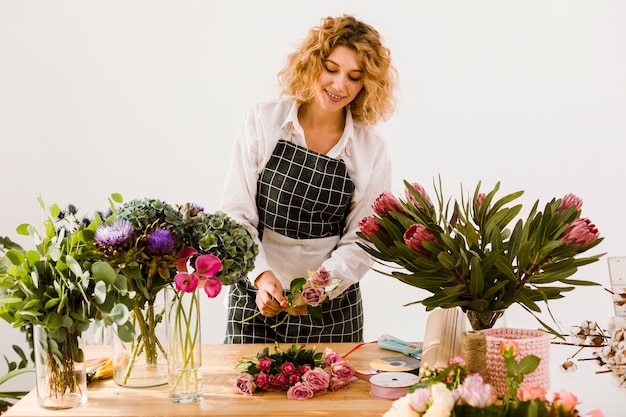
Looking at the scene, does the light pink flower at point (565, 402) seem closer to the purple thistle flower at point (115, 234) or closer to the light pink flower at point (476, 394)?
the light pink flower at point (476, 394)

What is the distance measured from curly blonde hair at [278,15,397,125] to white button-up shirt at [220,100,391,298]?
7cm

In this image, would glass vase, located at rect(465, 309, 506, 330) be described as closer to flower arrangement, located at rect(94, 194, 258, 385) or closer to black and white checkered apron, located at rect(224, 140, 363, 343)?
flower arrangement, located at rect(94, 194, 258, 385)

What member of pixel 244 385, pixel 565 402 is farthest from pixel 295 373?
pixel 565 402

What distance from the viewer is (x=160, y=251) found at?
58.9 inches

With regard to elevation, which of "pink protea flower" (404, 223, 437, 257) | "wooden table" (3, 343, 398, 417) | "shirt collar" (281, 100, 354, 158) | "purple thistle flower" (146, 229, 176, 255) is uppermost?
"shirt collar" (281, 100, 354, 158)

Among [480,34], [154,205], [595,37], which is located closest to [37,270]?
[154,205]

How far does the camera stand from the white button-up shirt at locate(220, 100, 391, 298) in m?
2.52

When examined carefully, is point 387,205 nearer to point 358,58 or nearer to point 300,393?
point 300,393

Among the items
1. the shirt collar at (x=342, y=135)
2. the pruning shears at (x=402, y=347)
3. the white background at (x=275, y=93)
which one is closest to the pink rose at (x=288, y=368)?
the pruning shears at (x=402, y=347)

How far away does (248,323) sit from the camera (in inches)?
→ 97.3

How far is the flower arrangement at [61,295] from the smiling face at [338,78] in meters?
1.10

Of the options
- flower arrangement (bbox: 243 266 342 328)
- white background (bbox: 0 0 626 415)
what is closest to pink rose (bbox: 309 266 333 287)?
flower arrangement (bbox: 243 266 342 328)

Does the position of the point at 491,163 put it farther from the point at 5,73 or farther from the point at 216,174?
the point at 5,73

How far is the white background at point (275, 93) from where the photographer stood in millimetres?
3650
